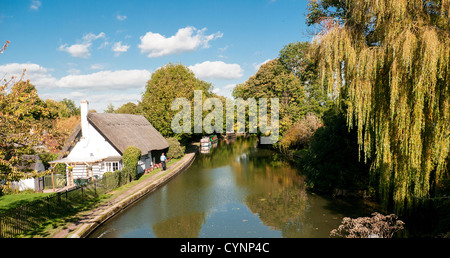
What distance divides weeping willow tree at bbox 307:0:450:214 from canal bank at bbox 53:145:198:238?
40.8 ft

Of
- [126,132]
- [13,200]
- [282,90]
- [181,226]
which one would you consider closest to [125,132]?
[126,132]

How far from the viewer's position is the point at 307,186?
20016mm

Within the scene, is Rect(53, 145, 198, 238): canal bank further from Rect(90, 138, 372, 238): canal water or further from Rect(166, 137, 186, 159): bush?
Rect(166, 137, 186, 159): bush

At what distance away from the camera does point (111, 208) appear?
14555 mm

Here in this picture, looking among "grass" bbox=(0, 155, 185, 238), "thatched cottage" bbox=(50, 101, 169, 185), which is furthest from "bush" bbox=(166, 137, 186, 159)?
"grass" bbox=(0, 155, 185, 238)

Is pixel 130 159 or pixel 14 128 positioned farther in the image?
pixel 130 159

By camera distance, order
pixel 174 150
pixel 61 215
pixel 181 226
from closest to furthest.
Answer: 1. pixel 181 226
2. pixel 61 215
3. pixel 174 150

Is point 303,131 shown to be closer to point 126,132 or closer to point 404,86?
point 126,132

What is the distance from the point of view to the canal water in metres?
12.3

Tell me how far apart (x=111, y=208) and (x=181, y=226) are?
4.32 meters

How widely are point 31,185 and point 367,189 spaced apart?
23484mm

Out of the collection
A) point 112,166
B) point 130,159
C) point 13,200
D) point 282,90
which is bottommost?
point 13,200

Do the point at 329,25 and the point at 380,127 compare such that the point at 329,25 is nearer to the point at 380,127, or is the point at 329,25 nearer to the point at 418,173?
the point at 380,127

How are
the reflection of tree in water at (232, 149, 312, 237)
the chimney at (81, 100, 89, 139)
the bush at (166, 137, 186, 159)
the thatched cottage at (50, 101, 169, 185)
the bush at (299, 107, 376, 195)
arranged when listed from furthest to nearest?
the bush at (166, 137, 186, 159), the chimney at (81, 100, 89, 139), the thatched cottage at (50, 101, 169, 185), the bush at (299, 107, 376, 195), the reflection of tree in water at (232, 149, 312, 237)
